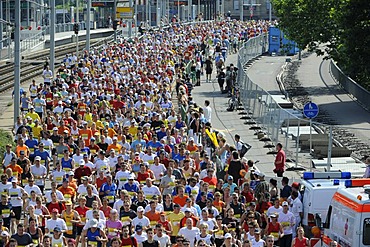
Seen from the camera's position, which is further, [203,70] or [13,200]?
[203,70]

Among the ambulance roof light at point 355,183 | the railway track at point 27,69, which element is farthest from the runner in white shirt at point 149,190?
the railway track at point 27,69

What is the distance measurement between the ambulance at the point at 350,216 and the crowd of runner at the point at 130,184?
0.56 m

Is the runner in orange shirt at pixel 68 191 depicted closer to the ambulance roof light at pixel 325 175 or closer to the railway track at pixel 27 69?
the ambulance roof light at pixel 325 175

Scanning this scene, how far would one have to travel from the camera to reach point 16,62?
32.5 metres

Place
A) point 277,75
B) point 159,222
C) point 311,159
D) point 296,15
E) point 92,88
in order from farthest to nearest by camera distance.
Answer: point 277,75, point 296,15, point 92,88, point 311,159, point 159,222

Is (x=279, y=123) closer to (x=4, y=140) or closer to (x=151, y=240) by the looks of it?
(x=4, y=140)

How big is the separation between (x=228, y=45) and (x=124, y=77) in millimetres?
31528

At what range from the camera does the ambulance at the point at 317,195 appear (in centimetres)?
1814

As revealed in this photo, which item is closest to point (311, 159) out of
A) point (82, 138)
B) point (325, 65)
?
point (82, 138)

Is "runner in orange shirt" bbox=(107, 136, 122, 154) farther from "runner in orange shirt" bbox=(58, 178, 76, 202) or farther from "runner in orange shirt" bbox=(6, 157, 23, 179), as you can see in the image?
"runner in orange shirt" bbox=(58, 178, 76, 202)

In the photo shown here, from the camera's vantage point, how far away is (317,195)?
18328mm

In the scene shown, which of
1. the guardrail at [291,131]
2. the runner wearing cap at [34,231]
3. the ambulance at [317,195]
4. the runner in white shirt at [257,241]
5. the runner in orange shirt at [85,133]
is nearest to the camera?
the runner in white shirt at [257,241]

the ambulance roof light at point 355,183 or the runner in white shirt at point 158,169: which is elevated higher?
the ambulance roof light at point 355,183

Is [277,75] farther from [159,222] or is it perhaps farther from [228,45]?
[159,222]
